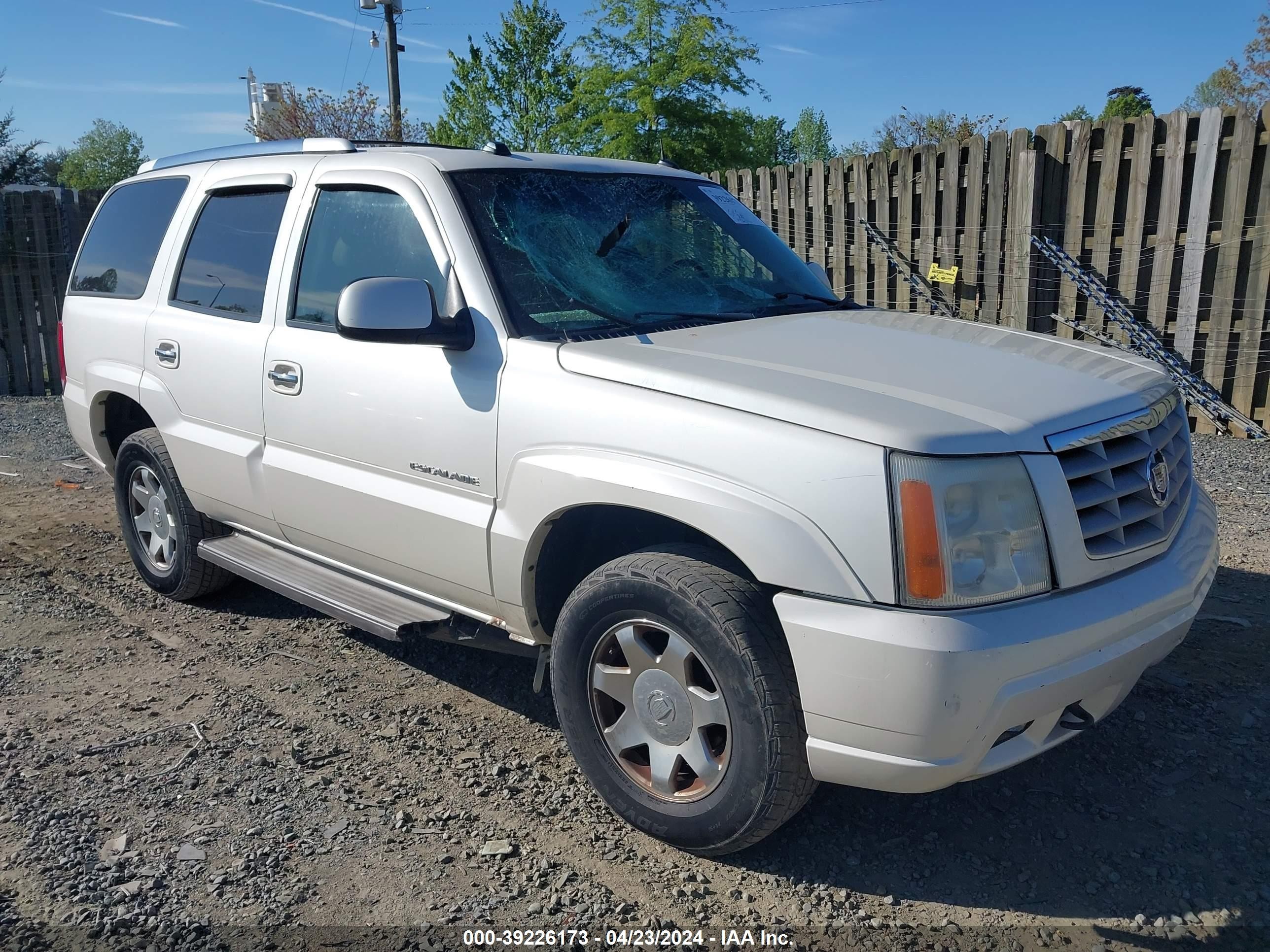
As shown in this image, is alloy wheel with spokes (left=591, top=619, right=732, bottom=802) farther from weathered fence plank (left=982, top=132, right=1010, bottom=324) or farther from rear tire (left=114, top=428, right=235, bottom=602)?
weathered fence plank (left=982, top=132, right=1010, bottom=324)

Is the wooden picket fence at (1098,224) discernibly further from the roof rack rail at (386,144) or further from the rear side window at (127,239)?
the rear side window at (127,239)

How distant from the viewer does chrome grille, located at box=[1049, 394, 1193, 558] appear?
8.61 feet

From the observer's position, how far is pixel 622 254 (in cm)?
Answer: 367

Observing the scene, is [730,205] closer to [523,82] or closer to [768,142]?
[523,82]

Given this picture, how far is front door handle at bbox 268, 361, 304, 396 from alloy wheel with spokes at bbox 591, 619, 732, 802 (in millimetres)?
1655

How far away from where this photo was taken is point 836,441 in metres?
2.48

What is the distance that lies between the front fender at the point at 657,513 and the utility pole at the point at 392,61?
2519cm

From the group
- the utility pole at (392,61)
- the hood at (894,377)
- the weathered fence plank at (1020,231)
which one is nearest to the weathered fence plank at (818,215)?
the weathered fence plank at (1020,231)

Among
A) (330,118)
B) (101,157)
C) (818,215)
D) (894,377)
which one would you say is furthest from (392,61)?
(101,157)

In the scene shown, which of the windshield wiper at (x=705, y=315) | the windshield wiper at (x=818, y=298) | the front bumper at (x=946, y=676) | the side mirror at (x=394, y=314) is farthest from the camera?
the windshield wiper at (x=818, y=298)

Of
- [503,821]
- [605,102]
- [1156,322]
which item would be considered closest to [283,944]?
[503,821]

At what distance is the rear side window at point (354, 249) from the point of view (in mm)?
3574

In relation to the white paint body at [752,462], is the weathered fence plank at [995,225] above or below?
above

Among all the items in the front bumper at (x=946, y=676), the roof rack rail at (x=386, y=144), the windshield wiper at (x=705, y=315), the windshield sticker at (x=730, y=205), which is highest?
the roof rack rail at (x=386, y=144)
